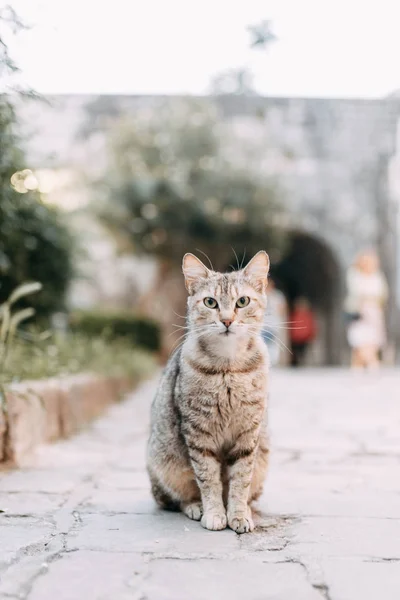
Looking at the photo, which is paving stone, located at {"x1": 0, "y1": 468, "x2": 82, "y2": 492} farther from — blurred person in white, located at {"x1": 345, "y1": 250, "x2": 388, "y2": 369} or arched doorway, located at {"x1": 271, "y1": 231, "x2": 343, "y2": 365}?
arched doorway, located at {"x1": 271, "y1": 231, "x2": 343, "y2": 365}

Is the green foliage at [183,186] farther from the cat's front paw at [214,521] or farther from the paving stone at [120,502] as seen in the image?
the cat's front paw at [214,521]

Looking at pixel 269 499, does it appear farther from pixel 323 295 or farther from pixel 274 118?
pixel 323 295

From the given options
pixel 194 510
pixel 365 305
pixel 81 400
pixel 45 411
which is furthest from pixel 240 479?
pixel 365 305

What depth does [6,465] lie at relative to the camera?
325cm

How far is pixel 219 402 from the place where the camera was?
2367 mm

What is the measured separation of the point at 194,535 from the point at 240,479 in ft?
0.86

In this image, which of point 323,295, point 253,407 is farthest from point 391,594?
point 323,295

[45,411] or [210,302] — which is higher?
[210,302]

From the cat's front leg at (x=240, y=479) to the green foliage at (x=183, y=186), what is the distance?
9665 mm

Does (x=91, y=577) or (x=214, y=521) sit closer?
(x=91, y=577)

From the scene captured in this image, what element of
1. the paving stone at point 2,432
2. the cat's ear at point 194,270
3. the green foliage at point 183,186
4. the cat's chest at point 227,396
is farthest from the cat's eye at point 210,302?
the green foliage at point 183,186

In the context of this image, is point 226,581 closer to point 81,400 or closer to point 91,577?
point 91,577

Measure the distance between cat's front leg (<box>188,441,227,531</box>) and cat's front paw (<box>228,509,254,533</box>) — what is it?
41 mm

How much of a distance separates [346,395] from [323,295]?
947 cm
